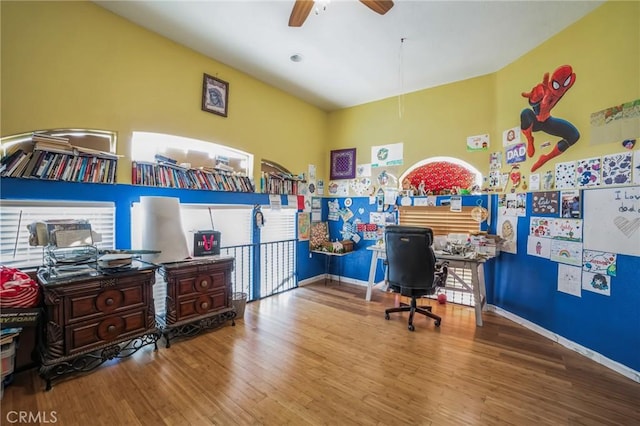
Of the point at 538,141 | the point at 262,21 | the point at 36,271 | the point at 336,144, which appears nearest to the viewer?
the point at 36,271

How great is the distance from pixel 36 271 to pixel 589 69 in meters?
5.39

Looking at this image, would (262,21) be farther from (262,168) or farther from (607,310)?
(607,310)

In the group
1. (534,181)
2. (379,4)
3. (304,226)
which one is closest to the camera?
(379,4)

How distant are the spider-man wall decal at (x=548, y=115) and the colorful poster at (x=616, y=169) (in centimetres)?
41

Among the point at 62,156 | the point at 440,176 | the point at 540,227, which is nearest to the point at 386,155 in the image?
the point at 440,176

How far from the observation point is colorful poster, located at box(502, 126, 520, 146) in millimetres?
3306

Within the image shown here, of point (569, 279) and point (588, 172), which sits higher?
point (588, 172)

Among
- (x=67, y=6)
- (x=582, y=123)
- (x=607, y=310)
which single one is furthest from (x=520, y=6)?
(x=67, y=6)

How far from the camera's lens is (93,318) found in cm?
212

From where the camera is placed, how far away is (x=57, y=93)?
2289 millimetres

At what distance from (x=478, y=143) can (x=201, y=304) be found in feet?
13.6

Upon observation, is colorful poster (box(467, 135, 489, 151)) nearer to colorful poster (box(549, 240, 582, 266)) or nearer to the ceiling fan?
colorful poster (box(549, 240, 582, 266))

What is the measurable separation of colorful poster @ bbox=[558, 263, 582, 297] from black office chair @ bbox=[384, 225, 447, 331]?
116 cm

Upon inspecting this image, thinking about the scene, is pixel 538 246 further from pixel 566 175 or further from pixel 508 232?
pixel 566 175
